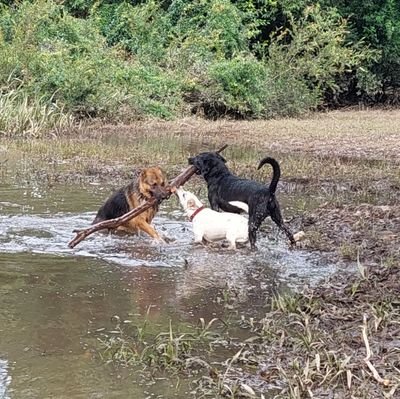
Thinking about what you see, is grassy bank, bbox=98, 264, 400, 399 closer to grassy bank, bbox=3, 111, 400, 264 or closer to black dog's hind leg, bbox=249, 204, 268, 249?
grassy bank, bbox=3, 111, 400, 264

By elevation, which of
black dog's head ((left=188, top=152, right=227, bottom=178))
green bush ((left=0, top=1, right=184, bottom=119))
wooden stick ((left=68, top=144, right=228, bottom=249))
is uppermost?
green bush ((left=0, top=1, right=184, bottom=119))

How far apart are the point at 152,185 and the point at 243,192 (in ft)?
3.36

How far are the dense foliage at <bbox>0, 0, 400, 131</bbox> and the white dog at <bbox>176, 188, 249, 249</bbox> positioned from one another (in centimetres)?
1100

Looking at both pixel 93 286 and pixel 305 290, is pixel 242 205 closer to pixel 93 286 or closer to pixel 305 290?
pixel 305 290

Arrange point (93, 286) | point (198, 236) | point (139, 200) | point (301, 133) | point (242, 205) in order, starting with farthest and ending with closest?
point (301, 133)
point (139, 200)
point (242, 205)
point (198, 236)
point (93, 286)

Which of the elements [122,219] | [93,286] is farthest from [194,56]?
[93,286]

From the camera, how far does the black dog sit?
27.5 ft

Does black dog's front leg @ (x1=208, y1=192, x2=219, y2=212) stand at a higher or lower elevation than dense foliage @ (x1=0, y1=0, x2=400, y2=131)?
lower

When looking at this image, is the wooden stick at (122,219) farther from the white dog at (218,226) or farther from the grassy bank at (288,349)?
the grassy bank at (288,349)

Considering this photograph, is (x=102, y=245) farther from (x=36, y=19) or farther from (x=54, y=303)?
(x=36, y=19)

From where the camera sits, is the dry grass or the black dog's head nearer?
the black dog's head

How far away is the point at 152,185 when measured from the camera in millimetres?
8938

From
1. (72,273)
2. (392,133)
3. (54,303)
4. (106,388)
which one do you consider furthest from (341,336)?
(392,133)

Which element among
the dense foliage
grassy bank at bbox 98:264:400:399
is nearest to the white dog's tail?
grassy bank at bbox 98:264:400:399
